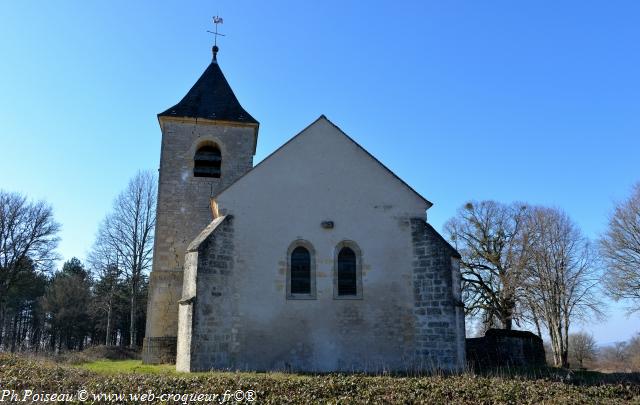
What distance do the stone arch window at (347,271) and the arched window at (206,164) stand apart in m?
7.91

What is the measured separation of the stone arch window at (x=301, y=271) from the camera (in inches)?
541

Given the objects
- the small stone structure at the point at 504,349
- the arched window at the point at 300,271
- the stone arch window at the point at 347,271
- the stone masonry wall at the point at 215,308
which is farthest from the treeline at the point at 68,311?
the small stone structure at the point at 504,349

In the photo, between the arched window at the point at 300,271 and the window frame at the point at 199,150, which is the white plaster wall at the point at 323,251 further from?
the window frame at the point at 199,150

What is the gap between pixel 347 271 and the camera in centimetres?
1409

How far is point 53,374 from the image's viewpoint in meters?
9.55

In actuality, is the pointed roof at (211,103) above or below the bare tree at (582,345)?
above

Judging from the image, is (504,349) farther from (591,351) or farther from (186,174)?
(591,351)

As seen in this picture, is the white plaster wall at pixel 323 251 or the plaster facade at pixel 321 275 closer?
the plaster facade at pixel 321 275

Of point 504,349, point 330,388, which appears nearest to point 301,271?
point 330,388

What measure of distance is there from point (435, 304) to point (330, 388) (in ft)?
17.6

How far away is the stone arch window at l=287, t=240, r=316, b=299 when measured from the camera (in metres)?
13.7

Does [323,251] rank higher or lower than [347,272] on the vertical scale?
higher

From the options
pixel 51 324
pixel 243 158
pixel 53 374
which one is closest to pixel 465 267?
pixel 243 158

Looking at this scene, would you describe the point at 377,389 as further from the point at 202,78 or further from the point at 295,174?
the point at 202,78
